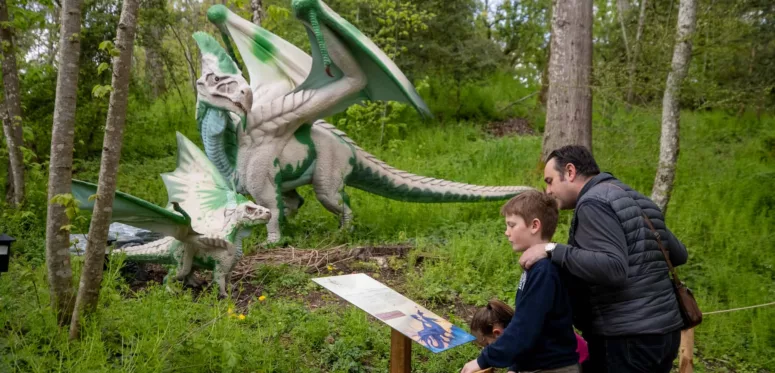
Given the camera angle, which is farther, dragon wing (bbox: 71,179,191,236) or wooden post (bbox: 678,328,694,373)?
dragon wing (bbox: 71,179,191,236)

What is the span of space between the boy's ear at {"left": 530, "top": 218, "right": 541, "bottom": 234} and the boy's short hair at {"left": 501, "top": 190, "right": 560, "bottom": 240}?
0.01 metres

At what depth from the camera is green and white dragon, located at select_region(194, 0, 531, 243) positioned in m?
4.87

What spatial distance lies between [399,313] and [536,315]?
0.69m

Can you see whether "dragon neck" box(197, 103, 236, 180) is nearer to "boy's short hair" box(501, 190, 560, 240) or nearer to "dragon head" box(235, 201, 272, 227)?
"dragon head" box(235, 201, 272, 227)

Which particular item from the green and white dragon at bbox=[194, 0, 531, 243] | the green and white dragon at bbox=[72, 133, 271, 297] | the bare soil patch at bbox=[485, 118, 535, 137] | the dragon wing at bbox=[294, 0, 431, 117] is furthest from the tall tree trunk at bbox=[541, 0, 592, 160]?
the green and white dragon at bbox=[72, 133, 271, 297]

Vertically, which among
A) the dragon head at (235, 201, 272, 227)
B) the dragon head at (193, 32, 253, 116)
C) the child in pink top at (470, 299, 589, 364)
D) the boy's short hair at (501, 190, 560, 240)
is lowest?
the child in pink top at (470, 299, 589, 364)

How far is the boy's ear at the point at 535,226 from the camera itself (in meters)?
2.14

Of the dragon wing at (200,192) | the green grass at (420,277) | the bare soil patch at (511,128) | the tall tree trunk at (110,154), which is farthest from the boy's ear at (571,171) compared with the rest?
the bare soil patch at (511,128)

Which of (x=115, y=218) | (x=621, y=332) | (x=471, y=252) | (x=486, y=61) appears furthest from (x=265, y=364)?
(x=486, y=61)

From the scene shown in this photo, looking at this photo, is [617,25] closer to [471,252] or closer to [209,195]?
[471,252]

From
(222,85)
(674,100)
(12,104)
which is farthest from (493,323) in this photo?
(12,104)

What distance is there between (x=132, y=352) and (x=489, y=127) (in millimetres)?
9256

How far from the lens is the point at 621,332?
2203mm

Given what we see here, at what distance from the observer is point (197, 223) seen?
415 centimetres
